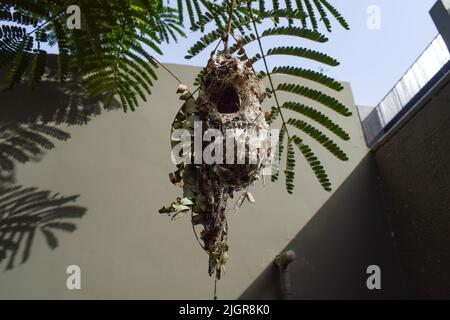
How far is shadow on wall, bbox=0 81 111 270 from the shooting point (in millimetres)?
3480

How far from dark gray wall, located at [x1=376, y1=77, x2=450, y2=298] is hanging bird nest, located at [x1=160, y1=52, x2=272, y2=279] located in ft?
9.31

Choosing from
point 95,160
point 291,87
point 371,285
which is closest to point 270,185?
point 371,285

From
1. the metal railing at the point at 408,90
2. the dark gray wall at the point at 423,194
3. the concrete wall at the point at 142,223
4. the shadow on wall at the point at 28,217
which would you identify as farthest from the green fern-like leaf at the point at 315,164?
the metal railing at the point at 408,90

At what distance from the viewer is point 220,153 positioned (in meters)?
1.65

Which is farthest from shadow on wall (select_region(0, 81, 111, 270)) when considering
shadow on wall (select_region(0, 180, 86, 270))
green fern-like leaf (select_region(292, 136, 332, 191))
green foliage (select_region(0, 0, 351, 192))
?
green fern-like leaf (select_region(292, 136, 332, 191))

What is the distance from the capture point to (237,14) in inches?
88.7

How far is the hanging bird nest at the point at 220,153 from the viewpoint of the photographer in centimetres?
167

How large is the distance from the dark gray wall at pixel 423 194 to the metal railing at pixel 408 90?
675 mm

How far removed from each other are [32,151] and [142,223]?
1.39 meters

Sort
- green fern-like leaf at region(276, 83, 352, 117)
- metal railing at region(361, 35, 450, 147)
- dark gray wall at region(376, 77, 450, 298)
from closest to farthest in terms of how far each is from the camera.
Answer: green fern-like leaf at region(276, 83, 352, 117) → dark gray wall at region(376, 77, 450, 298) → metal railing at region(361, 35, 450, 147)

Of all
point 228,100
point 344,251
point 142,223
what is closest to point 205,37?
point 228,100

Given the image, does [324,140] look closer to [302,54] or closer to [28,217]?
[302,54]

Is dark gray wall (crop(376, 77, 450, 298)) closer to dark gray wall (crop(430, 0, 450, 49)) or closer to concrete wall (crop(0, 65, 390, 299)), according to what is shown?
concrete wall (crop(0, 65, 390, 299))
